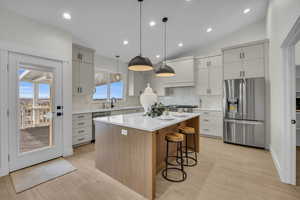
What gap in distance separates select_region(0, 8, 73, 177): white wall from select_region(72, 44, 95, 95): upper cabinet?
521mm

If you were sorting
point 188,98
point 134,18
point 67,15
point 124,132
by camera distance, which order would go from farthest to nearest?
1. point 188,98
2. point 134,18
3. point 67,15
4. point 124,132

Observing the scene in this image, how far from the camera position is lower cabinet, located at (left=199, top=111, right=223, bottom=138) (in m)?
4.24

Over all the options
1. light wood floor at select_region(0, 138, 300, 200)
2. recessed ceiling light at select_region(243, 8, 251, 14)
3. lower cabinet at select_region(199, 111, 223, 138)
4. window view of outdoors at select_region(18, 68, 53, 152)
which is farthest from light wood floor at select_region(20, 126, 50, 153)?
recessed ceiling light at select_region(243, 8, 251, 14)

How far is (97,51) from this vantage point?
4383mm

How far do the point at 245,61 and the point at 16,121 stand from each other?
538 cm

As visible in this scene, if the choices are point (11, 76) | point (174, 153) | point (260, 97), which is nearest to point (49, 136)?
point (11, 76)

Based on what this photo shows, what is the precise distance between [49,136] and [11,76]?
4.35ft

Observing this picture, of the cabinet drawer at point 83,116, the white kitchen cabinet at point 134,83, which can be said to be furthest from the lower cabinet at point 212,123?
the cabinet drawer at point 83,116

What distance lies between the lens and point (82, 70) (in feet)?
12.4

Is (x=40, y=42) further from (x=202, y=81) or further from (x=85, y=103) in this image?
(x=202, y=81)

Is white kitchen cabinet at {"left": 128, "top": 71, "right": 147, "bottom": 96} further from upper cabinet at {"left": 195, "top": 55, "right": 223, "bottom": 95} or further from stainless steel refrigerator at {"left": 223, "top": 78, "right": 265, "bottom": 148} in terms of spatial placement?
stainless steel refrigerator at {"left": 223, "top": 78, "right": 265, "bottom": 148}

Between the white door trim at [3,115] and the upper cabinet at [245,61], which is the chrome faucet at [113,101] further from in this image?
the upper cabinet at [245,61]

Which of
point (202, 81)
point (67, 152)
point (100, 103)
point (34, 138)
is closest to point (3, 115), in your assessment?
point (34, 138)

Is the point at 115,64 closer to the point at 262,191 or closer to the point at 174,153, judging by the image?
the point at 174,153
